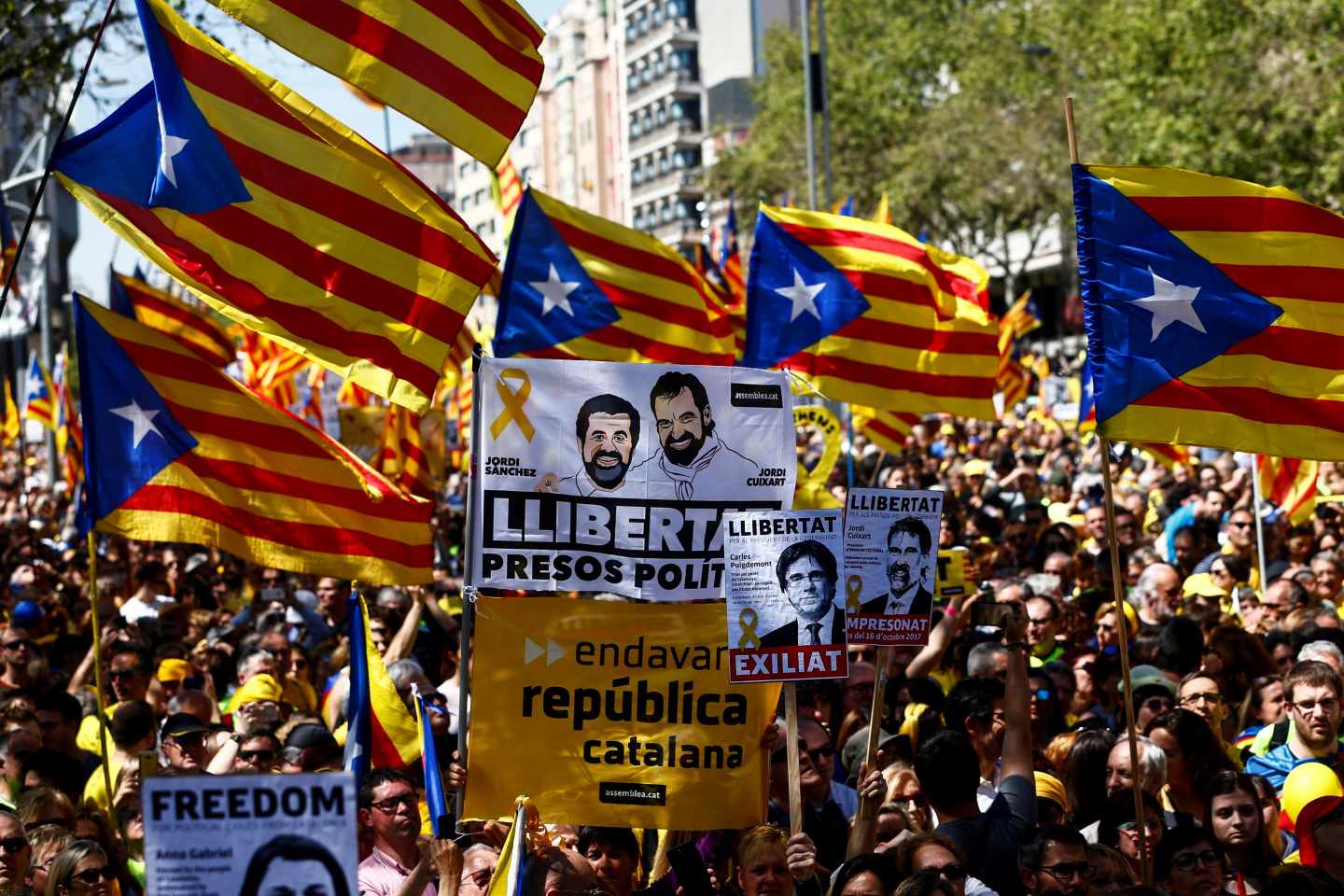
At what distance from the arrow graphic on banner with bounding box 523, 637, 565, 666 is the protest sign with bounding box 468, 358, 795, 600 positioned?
0.19m

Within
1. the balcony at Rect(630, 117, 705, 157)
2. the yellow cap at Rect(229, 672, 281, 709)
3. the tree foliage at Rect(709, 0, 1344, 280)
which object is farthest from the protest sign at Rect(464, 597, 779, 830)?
the balcony at Rect(630, 117, 705, 157)

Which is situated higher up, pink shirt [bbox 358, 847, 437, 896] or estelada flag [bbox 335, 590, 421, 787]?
estelada flag [bbox 335, 590, 421, 787]

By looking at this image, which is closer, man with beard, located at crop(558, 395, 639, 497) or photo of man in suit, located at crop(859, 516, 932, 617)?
man with beard, located at crop(558, 395, 639, 497)

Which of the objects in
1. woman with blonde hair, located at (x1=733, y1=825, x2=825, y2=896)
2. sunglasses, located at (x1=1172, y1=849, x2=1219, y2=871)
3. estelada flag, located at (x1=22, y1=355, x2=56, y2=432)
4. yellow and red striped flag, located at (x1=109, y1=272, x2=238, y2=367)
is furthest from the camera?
estelada flag, located at (x1=22, y1=355, x2=56, y2=432)

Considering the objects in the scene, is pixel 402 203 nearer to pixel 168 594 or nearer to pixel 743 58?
pixel 168 594

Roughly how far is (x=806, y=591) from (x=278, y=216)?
2497 millimetres

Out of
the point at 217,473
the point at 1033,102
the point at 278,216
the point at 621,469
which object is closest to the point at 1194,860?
the point at 621,469

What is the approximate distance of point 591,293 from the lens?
11.4 metres

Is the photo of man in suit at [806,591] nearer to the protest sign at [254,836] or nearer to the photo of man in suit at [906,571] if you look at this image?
the photo of man in suit at [906,571]

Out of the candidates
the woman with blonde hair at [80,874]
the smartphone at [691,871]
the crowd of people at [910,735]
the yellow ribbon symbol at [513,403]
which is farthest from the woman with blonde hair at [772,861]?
the woman with blonde hair at [80,874]

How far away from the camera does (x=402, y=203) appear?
7.41 meters

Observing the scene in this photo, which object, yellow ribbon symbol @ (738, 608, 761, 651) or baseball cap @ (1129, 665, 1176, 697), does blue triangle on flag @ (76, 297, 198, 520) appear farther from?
baseball cap @ (1129, 665, 1176, 697)

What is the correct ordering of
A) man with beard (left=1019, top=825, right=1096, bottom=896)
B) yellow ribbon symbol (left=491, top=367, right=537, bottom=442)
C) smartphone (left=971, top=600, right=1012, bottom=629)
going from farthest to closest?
1. smartphone (left=971, top=600, right=1012, bottom=629)
2. yellow ribbon symbol (left=491, top=367, right=537, bottom=442)
3. man with beard (left=1019, top=825, right=1096, bottom=896)

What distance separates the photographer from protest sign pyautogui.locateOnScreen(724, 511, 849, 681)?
6270 millimetres
